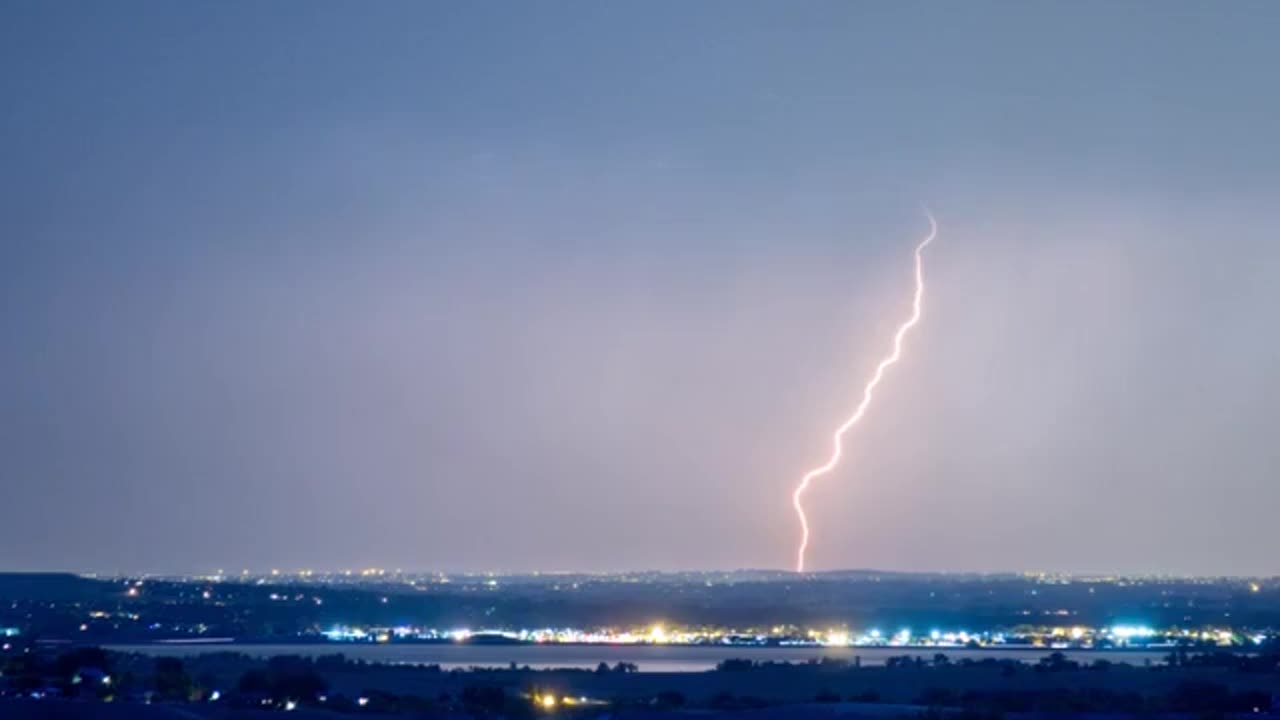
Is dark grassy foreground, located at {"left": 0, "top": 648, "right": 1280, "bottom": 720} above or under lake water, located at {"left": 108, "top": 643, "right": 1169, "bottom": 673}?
under

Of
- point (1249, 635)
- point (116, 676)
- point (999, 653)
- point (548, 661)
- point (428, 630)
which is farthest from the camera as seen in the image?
point (428, 630)

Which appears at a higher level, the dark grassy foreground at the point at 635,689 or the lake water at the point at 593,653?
the lake water at the point at 593,653

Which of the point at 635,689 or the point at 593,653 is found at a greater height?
the point at 593,653

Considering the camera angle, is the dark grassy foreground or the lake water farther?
the lake water

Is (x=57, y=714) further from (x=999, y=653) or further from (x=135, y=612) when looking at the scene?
(x=135, y=612)

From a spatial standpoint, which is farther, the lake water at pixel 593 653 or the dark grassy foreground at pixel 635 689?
the lake water at pixel 593 653

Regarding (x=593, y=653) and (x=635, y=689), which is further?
(x=593, y=653)

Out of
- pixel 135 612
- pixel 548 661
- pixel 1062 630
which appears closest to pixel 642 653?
pixel 548 661

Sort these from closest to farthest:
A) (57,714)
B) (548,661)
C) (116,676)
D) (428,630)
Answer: (57,714)
(116,676)
(548,661)
(428,630)
